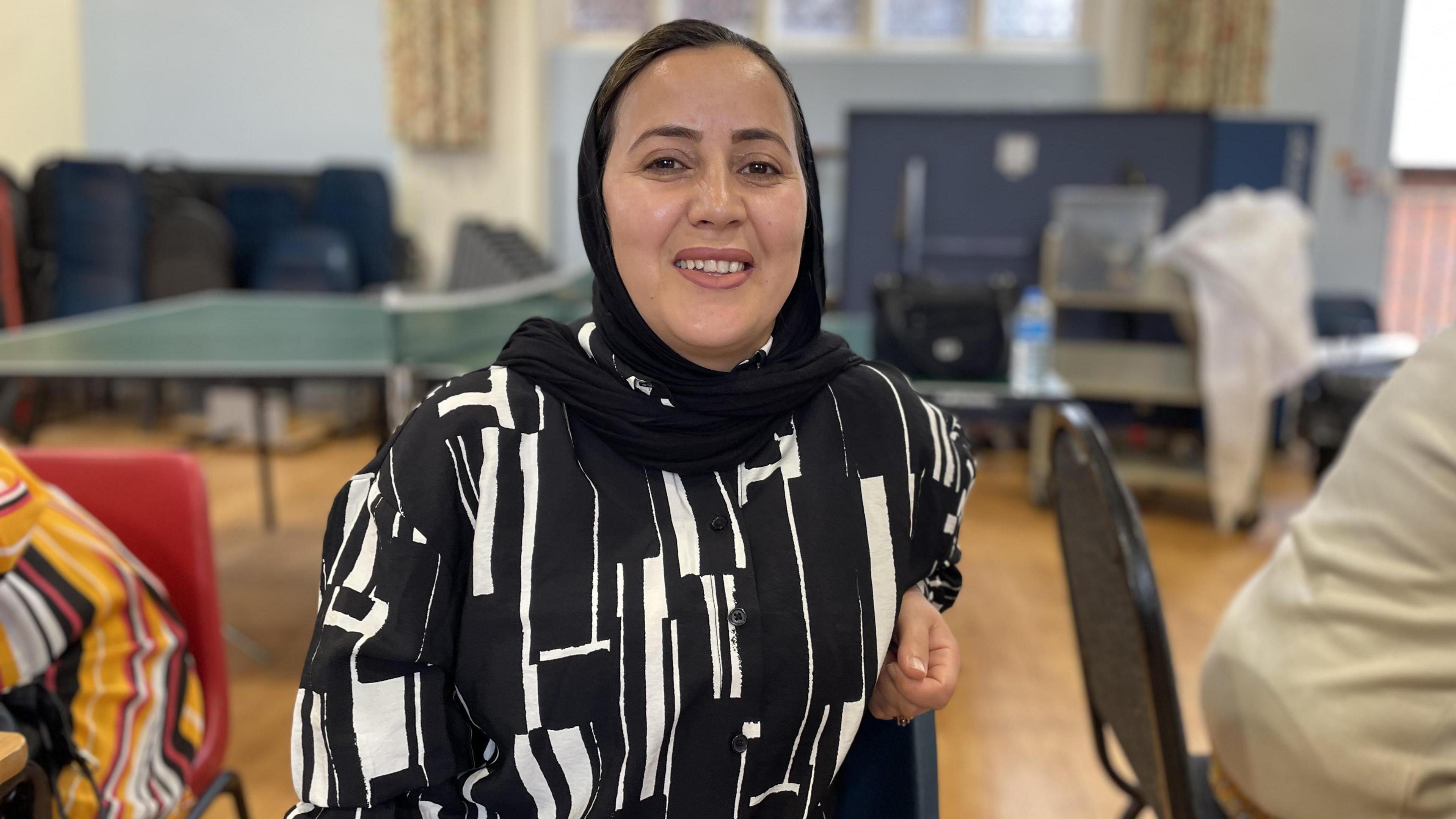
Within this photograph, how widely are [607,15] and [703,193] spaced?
6.37m

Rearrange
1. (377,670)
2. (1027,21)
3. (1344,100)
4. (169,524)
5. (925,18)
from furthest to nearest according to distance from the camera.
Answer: (925,18)
(1027,21)
(1344,100)
(169,524)
(377,670)

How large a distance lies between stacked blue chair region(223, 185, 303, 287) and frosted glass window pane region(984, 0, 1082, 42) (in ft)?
13.8

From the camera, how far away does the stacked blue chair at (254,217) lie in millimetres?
5887

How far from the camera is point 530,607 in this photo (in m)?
0.90

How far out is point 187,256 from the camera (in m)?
5.44

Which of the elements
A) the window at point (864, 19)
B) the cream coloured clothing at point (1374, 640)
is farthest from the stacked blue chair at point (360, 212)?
the cream coloured clothing at point (1374, 640)

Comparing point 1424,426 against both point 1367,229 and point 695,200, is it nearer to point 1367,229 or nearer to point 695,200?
point 695,200

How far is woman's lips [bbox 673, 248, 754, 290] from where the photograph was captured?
0.94 metres

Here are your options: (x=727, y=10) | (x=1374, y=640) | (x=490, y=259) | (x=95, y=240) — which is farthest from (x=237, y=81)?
(x=1374, y=640)

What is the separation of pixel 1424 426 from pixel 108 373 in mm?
2656

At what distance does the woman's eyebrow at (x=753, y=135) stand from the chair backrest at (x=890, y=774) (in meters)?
0.53

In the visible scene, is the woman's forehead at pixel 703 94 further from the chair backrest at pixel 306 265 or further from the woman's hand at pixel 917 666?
the chair backrest at pixel 306 265

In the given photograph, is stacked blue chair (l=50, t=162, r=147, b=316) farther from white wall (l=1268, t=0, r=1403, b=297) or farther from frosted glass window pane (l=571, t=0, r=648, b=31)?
white wall (l=1268, t=0, r=1403, b=297)

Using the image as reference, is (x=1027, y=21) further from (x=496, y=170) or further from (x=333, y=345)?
(x=333, y=345)
